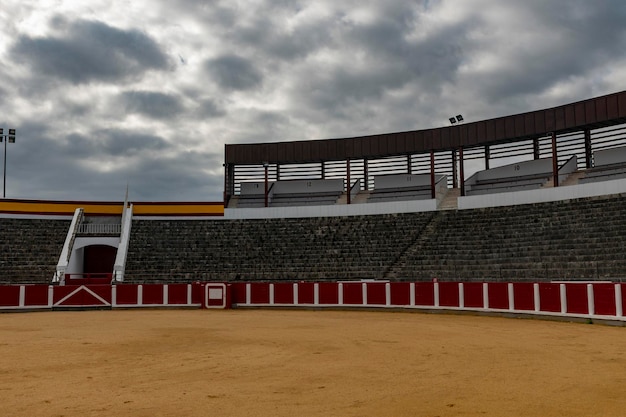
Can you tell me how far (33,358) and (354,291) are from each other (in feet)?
47.4

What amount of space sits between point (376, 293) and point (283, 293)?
395 cm

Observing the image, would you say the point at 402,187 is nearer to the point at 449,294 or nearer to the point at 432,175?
the point at 432,175

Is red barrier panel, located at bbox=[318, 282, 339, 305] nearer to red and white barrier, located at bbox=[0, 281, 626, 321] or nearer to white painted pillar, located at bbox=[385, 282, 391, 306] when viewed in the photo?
red and white barrier, located at bbox=[0, 281, 626, 321]

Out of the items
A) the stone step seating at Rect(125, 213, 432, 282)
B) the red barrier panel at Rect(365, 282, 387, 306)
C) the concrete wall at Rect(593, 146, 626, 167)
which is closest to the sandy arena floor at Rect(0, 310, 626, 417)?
the red barrier panel at Rect(365, 282, 387, 306)

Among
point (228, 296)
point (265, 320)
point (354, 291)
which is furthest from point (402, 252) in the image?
point (265, 320)

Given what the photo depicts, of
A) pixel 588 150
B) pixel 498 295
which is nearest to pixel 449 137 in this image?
pixel 588 150

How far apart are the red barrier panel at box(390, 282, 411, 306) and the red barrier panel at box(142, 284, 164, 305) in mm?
9703

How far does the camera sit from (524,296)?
18812mm

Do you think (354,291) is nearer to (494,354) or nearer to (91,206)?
(494,354)

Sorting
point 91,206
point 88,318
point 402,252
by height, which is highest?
point 91,206

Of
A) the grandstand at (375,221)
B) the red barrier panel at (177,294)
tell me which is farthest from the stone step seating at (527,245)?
the red barrier panel at (177,294)

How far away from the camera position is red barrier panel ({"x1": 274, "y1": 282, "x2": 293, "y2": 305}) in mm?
24047

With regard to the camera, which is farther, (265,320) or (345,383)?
(265,320)

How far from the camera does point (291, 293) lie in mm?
24047
